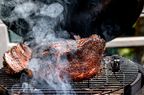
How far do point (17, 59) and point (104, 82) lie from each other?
941mm

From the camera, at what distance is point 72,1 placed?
4.67m

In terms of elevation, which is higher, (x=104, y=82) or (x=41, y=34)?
(x=41, y=34)

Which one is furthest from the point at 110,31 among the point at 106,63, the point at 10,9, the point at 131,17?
the point at 10,9

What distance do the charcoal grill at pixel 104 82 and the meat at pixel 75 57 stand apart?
0.09m

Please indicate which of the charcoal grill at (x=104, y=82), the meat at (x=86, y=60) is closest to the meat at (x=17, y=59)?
the charcoal grill at (x=104, y=82)

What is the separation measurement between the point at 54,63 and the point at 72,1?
1460 millimetres

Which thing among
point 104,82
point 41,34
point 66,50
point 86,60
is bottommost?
point 104,82

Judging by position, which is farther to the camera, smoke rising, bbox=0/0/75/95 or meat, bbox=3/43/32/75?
meat, bbox=3/43/32/75

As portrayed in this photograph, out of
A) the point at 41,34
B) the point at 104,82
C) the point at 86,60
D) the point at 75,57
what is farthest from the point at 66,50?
the point at 41,34

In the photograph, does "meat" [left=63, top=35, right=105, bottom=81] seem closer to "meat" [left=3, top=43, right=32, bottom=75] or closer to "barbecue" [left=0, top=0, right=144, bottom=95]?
"barbecue" [left=0, top=0, right=144, bottom=95]

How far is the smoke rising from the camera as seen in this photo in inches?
132

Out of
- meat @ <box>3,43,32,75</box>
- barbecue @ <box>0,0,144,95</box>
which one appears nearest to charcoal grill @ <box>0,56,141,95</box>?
barbecue @ <box>0,0,144,95</box>

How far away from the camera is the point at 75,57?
11.7ft

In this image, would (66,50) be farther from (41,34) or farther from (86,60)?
(41,34)
